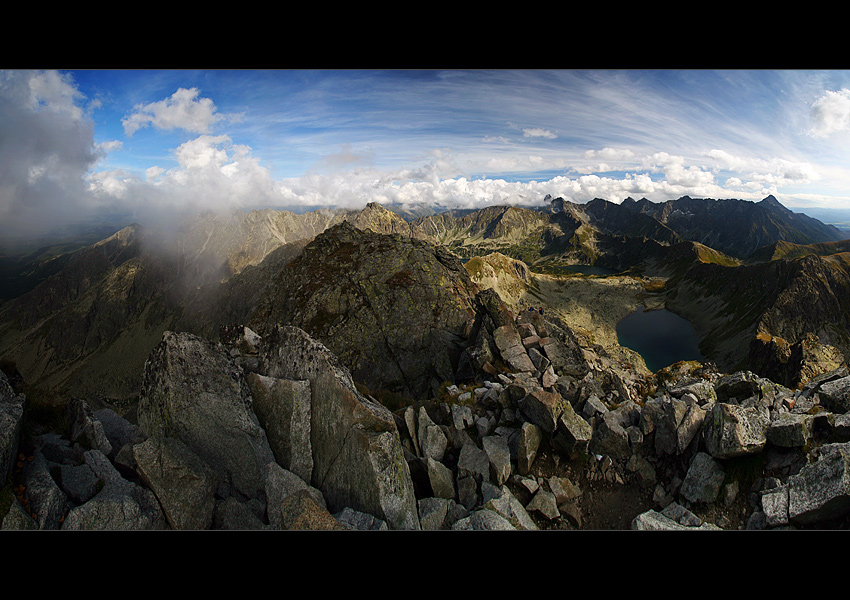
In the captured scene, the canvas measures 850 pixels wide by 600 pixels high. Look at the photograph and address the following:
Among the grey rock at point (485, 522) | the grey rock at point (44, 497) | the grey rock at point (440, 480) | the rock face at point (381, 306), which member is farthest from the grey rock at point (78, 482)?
the rock face at point (381, 306)

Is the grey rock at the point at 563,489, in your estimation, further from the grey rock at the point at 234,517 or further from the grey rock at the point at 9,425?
the grey rock at the point at 9,425

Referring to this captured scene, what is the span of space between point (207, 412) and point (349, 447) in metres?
3.44

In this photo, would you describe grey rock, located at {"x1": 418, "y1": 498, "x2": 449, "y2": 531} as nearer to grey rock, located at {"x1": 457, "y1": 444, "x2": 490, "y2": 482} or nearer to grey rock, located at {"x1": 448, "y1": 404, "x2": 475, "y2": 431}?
grey rock, located at {"x1": 457, "y1": 444, "x2": 490, "y2": 482}

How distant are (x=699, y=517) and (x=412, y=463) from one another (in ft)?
21.9

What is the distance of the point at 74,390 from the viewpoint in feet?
439

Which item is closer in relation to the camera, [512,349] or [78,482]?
[78,482]

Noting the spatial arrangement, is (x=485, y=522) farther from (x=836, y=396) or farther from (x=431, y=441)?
(x=836, y=396)

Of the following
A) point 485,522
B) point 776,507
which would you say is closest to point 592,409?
point 776,507

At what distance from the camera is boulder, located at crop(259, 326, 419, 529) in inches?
252

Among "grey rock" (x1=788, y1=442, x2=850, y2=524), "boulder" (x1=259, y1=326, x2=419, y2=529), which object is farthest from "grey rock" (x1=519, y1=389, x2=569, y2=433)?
"boulder" (x1=259, y1=326, x2=419, y2=529)

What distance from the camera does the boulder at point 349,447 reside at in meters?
6.41

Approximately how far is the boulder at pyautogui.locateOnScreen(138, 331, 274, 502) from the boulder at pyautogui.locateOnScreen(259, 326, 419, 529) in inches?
46.5

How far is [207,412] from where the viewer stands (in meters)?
7.29
